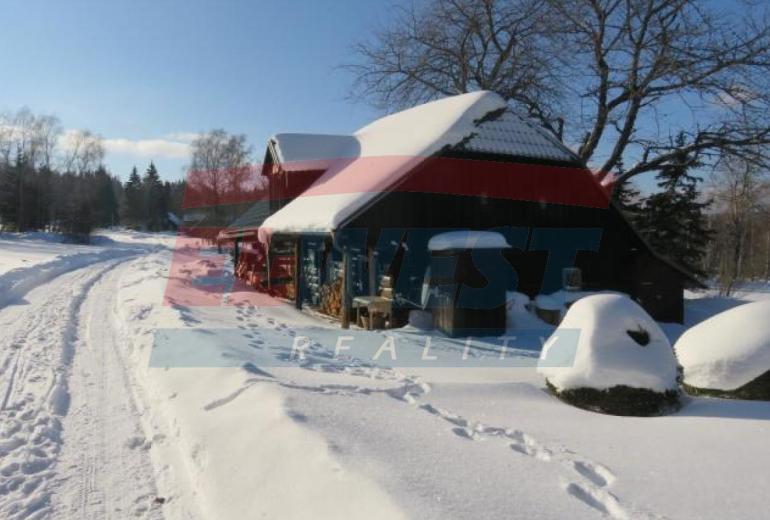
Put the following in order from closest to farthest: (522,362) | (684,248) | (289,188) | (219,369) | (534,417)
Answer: (534,417) < (219,369) < (522,362) < (289,188) < (684,248)

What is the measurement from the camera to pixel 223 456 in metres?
4.19

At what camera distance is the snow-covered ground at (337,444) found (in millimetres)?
3217

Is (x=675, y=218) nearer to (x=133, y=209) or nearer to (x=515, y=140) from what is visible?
(x=515, y=140)

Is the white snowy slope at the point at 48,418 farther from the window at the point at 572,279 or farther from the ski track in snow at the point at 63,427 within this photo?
the window at the point at 572,279

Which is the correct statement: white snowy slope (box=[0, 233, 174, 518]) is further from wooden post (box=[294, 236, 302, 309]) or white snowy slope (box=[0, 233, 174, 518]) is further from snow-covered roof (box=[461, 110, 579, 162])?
snow-covered roof (box=[461, 110, 579, 162])

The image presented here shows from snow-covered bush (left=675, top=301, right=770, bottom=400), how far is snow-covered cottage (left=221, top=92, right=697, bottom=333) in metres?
4.24

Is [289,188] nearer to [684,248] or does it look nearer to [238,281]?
[238,281]

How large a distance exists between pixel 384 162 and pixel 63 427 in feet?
28.5

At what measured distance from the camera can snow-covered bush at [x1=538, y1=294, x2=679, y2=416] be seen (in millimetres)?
5180

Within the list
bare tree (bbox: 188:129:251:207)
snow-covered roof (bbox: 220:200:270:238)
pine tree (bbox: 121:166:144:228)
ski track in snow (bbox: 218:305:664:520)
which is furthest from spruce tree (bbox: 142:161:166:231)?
ski track in snow (bbox: 218:305:664:520)

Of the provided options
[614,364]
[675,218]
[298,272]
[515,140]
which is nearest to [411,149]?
[515,140]

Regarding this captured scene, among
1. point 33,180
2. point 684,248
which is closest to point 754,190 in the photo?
point 684,248

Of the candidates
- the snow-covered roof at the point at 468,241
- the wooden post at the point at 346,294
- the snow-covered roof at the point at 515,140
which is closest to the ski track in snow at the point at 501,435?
the wooden post at the point at 346,294

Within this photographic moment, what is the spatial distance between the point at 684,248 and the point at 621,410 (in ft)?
82.3
